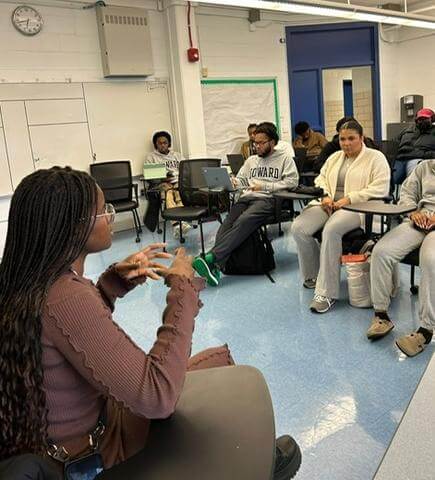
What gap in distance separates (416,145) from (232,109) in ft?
9.60

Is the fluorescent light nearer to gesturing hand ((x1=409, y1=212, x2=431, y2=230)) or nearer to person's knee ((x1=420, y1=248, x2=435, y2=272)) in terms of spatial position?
gesturing hand ((x1=409, y1=212, x2=431, y2=230))

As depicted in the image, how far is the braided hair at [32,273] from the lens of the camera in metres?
0.91

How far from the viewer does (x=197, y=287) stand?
1158mm

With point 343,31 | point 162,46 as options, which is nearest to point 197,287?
point 162,46

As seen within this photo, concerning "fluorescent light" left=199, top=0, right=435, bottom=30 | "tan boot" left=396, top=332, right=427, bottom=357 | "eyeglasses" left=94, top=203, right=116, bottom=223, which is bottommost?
"tan boot" left=396, top=332, right=427, bottom=357

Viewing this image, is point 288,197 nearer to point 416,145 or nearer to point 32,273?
point 416,145

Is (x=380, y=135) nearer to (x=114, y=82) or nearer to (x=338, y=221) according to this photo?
(x=114, y=82)

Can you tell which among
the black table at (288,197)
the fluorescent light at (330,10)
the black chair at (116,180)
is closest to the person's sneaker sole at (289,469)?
the black table at (288,197)

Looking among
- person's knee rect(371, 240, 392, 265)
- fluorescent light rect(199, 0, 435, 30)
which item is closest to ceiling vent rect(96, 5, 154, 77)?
fluorescent light rect(199, 0, 435, 30)

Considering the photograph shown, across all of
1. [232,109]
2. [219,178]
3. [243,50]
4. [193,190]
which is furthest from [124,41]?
[219,178]

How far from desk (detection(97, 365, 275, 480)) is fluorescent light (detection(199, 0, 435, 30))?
4124 mm

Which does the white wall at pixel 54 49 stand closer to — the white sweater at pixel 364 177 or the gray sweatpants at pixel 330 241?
the white sweater at pixel 364 177

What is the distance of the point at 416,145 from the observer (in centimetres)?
520

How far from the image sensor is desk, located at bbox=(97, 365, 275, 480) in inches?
36.3
